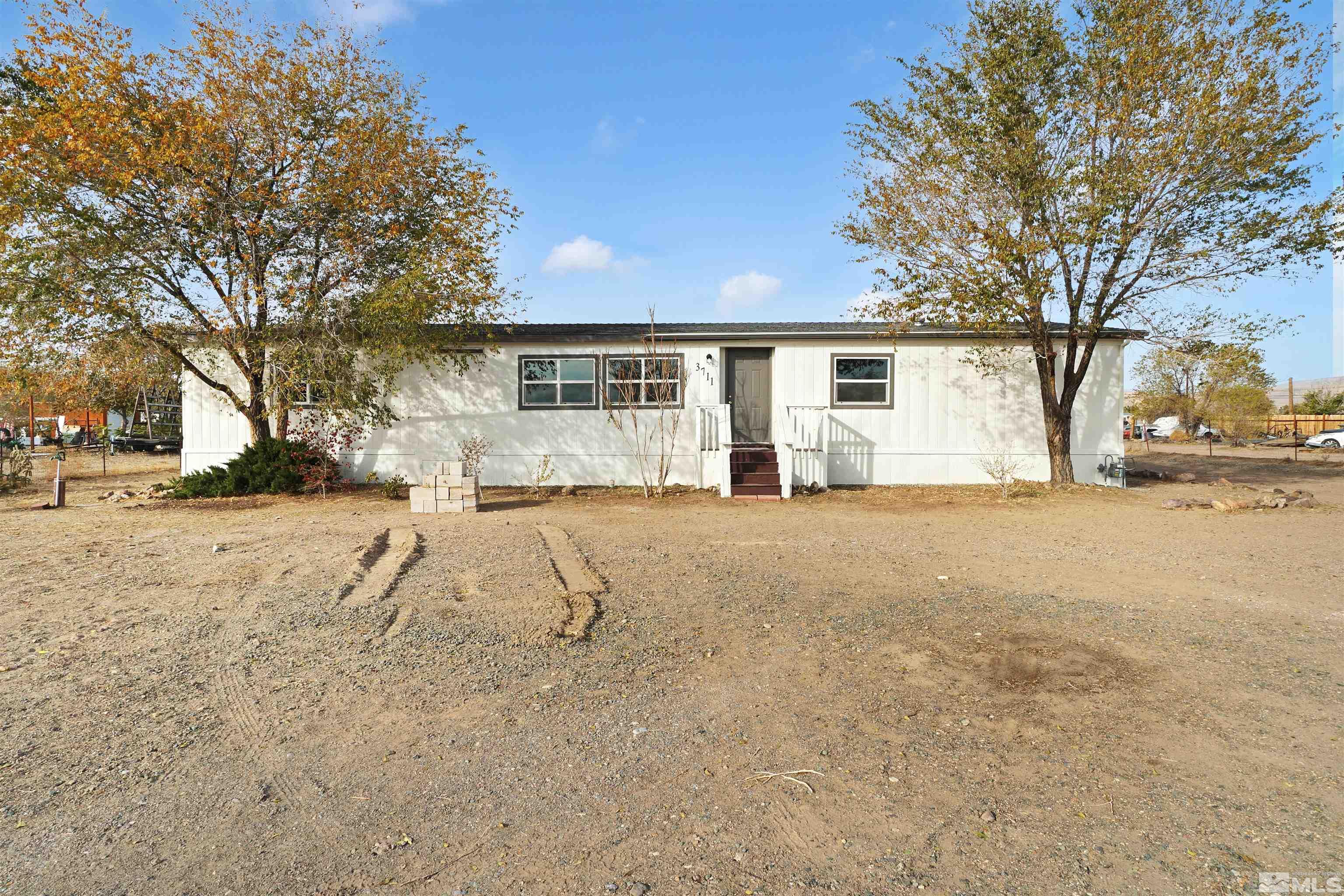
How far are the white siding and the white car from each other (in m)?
17.5

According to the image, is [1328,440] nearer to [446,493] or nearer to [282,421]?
[446,493]

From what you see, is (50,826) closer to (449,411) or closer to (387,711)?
(387,711)

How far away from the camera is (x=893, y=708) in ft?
11.3

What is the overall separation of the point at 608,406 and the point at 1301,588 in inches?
367

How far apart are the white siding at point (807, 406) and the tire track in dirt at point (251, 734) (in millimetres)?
8963

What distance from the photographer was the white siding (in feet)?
41.8

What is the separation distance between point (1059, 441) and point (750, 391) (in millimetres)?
5080

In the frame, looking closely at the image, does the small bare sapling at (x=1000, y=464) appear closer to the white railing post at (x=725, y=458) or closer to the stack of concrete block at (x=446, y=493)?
the white railing post at (x=725, y=458)

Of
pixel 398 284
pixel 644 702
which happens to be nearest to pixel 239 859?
pixel 644 702

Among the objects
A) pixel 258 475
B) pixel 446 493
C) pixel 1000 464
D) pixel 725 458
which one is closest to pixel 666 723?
pixel 446 493

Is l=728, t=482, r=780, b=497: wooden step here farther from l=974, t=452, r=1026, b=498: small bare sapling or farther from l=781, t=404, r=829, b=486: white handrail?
l=974, t=452, r=1026, b=498: small bare sapling

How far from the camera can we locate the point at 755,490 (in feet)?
38.2

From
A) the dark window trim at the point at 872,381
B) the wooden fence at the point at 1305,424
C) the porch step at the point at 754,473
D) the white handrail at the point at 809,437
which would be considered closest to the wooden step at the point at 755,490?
the porch step at the point at 754,473

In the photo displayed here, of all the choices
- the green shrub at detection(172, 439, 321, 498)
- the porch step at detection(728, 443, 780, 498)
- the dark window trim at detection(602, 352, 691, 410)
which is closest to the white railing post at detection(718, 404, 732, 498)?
the porch step at detection(728, 443, 780, 498)
